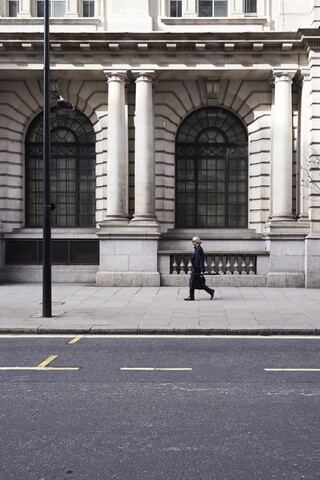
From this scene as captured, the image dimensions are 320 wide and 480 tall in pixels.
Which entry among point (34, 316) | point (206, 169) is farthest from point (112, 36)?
point (34, 316)

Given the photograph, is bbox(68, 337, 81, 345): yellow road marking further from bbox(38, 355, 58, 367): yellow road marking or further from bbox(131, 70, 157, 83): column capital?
bbox(131, 70, 157, 83): column capital

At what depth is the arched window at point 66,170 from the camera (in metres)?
20.2

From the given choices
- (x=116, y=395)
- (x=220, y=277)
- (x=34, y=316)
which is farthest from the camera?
(x=220, y=277)

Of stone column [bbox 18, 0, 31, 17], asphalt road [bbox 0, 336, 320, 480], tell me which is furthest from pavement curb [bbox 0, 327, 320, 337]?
stone column [bbox 18, 0, 31, 17]

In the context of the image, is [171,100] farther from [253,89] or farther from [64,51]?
[64,51]

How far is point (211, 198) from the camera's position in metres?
20.2

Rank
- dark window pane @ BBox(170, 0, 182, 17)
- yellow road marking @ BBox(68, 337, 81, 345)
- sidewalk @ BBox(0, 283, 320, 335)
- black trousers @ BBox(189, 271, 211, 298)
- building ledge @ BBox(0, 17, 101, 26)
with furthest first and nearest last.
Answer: dark window pane @ BBox(170, 0, 182, 17) → building ledge @ BBox(0, 17, 101, 26) → black trousers @ BBox(189, 271, 211, 298) → sidewalk @ BBox(0, 283, 320, 335) → yellow road marking @ BBox(68, 337, 81, 345)

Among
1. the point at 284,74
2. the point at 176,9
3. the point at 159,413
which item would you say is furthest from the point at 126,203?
the point at 159,413

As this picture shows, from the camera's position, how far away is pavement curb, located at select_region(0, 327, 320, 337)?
378 inches

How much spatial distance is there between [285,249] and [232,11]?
9.29 m

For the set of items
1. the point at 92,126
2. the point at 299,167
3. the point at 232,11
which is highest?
the point at 232,11

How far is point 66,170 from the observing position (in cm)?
2030

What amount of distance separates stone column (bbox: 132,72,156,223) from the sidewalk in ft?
10.1

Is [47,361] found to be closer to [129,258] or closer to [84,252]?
[129,258]
